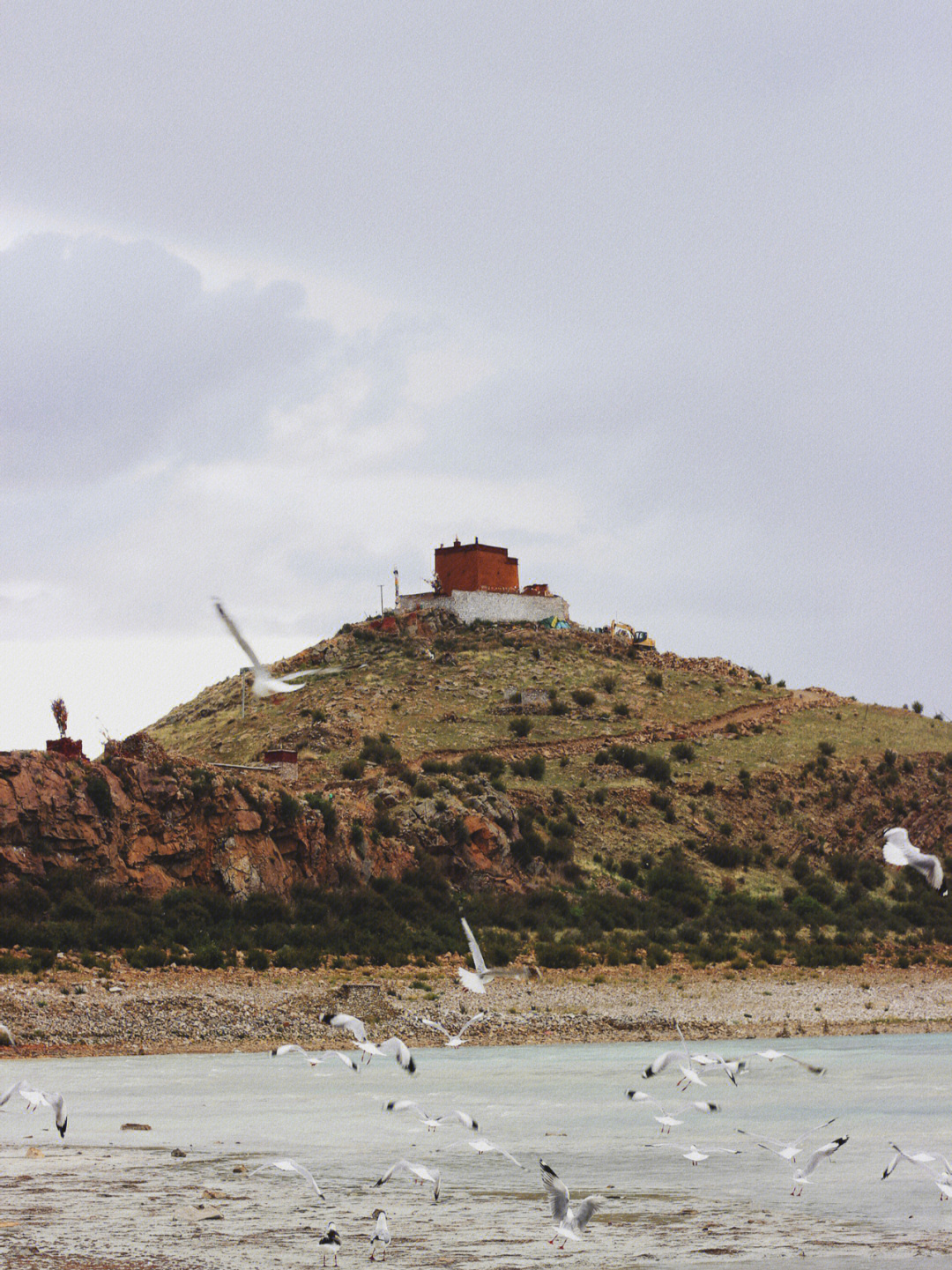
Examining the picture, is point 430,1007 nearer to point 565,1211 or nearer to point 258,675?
point 258,675

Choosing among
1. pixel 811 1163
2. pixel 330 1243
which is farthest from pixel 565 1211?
pixel 811 1163

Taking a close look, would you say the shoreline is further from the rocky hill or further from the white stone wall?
the white stone wall

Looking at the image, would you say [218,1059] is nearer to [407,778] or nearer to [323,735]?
Result: [407,778]

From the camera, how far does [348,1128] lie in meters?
19.3

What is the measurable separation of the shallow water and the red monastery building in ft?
165

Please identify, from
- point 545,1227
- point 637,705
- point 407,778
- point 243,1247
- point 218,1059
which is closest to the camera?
point 243,1247

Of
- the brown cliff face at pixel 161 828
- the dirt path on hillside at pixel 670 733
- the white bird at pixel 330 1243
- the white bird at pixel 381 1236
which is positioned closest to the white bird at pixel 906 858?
the white bird at pixel 381 1236

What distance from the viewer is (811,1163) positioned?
490 inches

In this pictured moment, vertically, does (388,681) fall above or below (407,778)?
above

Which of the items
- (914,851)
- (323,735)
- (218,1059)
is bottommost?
(218,1059)

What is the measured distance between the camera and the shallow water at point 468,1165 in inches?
443

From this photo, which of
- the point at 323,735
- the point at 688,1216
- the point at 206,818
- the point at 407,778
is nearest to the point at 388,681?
the point at 323,735

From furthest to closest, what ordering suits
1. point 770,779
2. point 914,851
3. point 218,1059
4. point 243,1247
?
1. point 770,779
2. point 218,1059
3. point 914,851
4. point 243,1247

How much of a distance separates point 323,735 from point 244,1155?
145 feet
